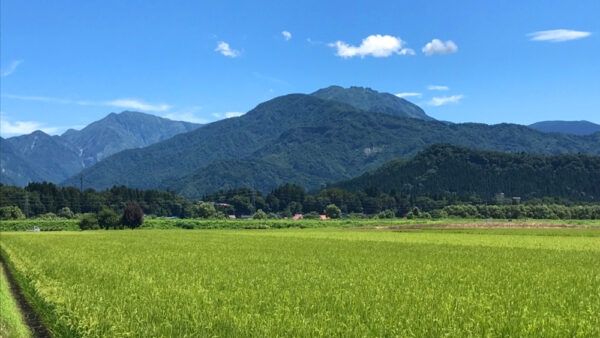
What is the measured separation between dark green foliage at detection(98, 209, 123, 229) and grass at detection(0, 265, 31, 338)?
100 m

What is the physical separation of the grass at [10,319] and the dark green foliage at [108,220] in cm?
10015

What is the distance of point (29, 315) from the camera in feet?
73.0

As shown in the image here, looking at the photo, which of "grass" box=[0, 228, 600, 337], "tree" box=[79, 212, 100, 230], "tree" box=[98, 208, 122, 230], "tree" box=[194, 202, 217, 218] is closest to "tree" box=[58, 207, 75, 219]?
"tree" box=[194, 202, 217, 218]

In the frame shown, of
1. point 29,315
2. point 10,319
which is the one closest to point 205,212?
point 29,315

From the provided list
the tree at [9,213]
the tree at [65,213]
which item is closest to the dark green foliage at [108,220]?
the tree at [9,213]

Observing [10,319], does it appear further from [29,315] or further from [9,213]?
[9,213]

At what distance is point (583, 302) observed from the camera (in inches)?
647

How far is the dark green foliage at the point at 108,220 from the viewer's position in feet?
403

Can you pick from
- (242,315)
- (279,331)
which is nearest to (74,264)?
(242,315)

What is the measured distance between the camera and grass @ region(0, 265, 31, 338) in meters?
17.6

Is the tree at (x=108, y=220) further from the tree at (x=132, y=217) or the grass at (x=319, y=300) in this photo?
the grass at (x=319, y=300)

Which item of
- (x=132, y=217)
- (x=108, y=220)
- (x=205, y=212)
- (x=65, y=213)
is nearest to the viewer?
(x=132, y=217)

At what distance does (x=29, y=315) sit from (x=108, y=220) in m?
108

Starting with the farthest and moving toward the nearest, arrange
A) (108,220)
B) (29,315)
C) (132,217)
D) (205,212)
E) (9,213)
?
(205,212)
(9,213)
(108,220)
(132,217)
(29,315)
